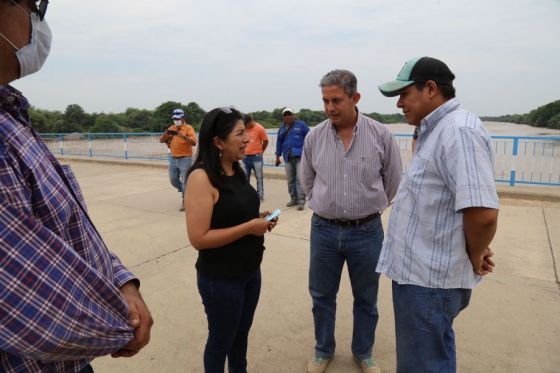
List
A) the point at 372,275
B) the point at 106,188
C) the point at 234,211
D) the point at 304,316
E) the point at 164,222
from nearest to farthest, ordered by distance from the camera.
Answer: the point at 234,211, the point at 372,275, the point at 304,316, the point at 164,222, the point at 106,188

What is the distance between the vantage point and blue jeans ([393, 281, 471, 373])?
172 cm

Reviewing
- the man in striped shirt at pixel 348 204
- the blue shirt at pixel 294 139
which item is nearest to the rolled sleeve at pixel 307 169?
the man in striped shirt at pixel 348 204

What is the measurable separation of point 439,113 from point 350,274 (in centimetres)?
131

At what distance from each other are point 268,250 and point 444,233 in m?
3.22

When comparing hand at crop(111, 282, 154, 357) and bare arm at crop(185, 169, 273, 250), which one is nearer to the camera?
hand at crop(111, 282, 154, 357)

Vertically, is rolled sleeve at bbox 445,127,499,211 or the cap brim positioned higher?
the cap brim

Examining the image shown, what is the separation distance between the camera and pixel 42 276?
2.81 ft

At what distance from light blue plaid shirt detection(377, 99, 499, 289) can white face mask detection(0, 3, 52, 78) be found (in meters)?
1.48

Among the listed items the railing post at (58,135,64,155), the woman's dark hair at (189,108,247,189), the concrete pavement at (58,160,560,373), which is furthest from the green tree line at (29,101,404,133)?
the woman's dark hair at (189,108,247,189)

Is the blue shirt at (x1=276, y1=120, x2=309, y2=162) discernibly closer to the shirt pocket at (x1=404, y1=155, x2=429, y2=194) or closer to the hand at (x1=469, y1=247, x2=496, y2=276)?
the shirt pocket at (x1=404, y1=155, x2=429, y2=194)

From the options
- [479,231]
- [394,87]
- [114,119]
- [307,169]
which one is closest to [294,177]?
[307,169]

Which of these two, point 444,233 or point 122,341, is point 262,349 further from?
point 122,341

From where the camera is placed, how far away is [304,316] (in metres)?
3.21

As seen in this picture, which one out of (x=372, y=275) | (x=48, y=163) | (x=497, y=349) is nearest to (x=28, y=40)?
(x=48, y=163)
